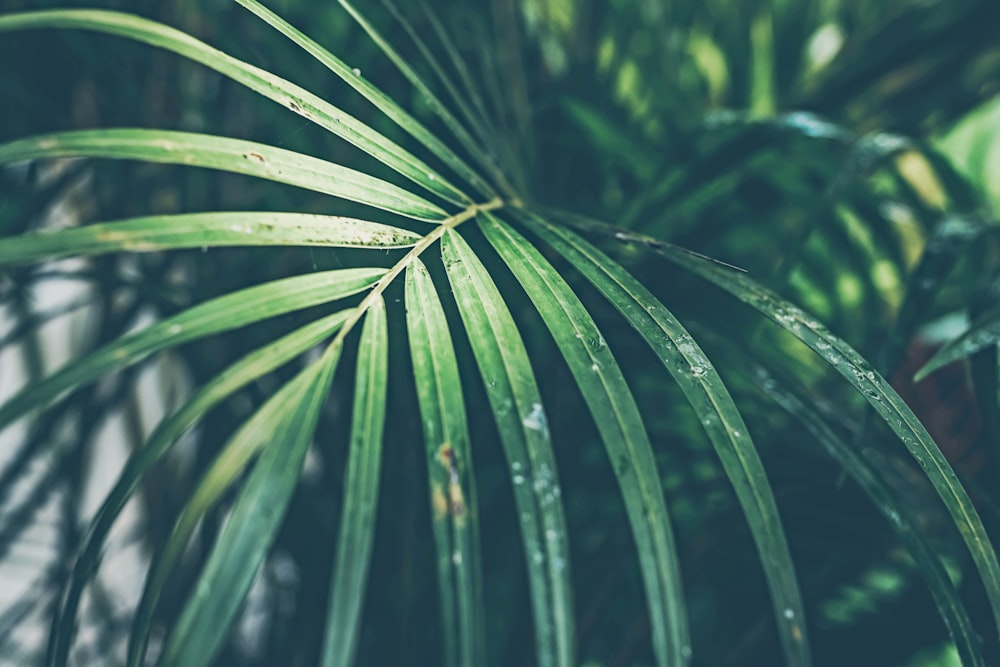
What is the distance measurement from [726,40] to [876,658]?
66 centimetres

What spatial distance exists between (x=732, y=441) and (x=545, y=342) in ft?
0.90

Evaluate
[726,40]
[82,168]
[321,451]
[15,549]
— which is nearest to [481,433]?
[321,451]

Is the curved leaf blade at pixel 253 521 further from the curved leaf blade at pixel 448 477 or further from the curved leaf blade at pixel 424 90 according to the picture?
the curved leaf blade at pixel 424 90

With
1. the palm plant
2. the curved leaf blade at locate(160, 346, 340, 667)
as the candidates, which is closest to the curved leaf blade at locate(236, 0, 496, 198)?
the palm plant

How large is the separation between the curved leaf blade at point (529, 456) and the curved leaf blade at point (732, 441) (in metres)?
0.05

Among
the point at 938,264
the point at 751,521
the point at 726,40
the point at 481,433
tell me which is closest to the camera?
the point at 751,521

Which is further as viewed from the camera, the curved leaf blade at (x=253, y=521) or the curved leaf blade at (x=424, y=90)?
the curved leaf blade at (x=424, y=90)

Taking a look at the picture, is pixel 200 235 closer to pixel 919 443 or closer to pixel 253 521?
pixel 253 521

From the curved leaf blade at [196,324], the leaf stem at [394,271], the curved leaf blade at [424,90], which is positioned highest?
the curved leaf blade at [424,90]

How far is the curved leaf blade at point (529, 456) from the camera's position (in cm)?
21

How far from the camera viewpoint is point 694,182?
46 cm

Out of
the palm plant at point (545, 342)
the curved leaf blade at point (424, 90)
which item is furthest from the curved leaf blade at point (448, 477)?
the curved leaf blade at point (424, 90)

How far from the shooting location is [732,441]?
0.74 feet

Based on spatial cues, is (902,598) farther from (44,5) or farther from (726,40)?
(44,5)
